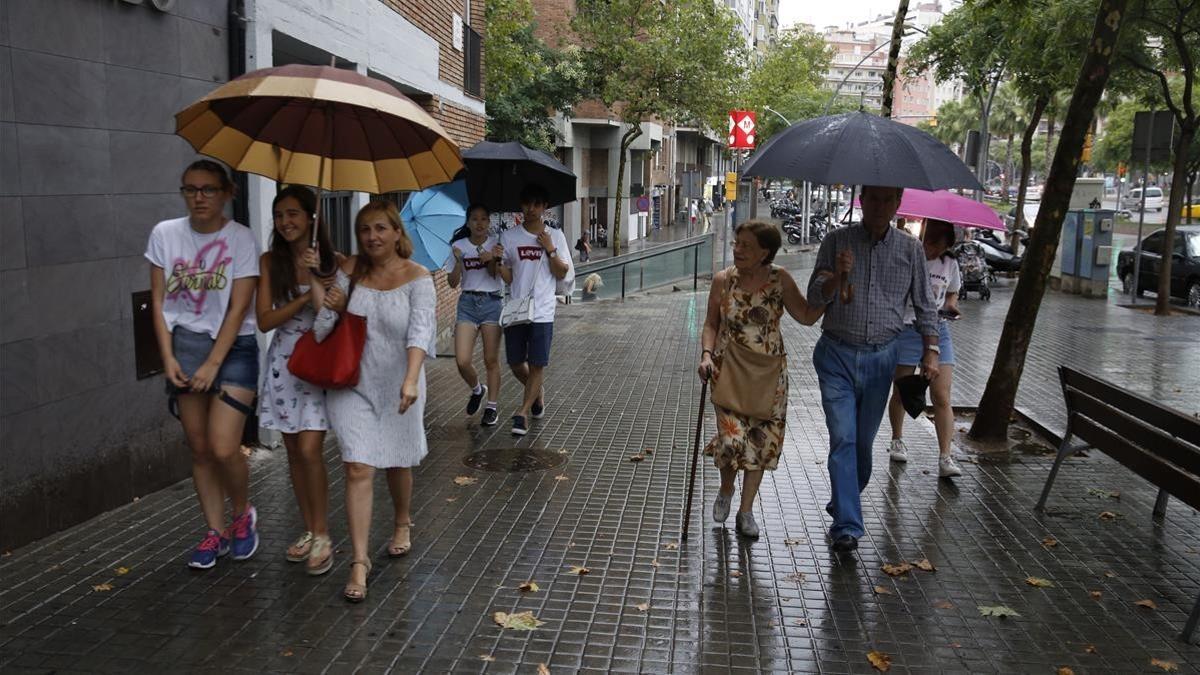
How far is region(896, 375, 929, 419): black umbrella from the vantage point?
703 cm

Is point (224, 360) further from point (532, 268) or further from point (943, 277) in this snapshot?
point (943, 277)

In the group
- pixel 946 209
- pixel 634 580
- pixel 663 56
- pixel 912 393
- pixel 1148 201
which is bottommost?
pixel 634 580

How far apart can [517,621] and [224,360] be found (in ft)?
5.75

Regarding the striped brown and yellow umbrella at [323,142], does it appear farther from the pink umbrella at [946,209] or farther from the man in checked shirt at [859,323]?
the pink umbrella at [946,209]

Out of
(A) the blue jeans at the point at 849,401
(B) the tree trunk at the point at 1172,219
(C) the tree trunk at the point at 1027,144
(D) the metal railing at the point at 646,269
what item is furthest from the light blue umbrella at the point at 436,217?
(C) the tree trunk at the point at 1027,144

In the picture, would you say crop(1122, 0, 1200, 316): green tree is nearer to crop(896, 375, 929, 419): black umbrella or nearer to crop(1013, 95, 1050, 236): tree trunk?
crop(1013, 95, 1050, 236): tree trunk

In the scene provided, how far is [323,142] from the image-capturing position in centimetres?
496

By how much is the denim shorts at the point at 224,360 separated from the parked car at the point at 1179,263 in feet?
61.9

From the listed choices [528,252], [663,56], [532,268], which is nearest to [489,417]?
[532,268]

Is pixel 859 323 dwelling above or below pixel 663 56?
below

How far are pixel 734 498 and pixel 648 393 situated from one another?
3545 mm

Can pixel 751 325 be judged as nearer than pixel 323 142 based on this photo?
No

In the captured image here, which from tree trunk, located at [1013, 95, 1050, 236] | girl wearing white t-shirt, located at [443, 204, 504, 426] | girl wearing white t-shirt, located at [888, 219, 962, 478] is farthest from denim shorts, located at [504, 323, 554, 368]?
tree trunk, located at [1013, 95, 1050, 236]

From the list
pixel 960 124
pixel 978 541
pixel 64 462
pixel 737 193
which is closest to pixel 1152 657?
pixel 978 541
